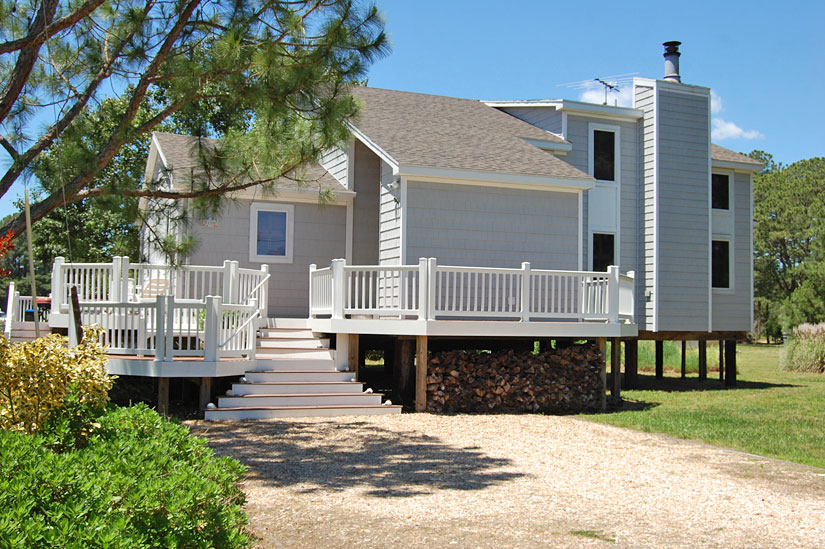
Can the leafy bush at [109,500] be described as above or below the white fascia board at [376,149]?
below

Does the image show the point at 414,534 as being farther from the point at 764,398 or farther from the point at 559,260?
the point at 764,398

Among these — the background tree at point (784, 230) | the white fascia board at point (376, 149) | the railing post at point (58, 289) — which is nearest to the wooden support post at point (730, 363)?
the white fascia board at point (376, 149)

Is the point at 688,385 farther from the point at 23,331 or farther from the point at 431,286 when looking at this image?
the point at 23,331

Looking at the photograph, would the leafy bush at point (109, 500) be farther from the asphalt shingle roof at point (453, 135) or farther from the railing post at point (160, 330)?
the asphalt shingle roof at point (453, 135)

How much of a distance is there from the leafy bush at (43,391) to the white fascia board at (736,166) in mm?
16812

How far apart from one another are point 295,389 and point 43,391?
6172 mm

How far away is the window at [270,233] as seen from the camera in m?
15.6

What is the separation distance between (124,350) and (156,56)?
193 inches

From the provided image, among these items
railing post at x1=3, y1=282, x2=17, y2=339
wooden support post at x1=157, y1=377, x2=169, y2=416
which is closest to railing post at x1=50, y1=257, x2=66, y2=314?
railing post at x1=3, y1=282, x2=17, y2=339

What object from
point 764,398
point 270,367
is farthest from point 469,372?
point 764,398

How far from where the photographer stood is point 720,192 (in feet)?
65.0

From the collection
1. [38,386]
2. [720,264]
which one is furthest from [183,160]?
[720,264]

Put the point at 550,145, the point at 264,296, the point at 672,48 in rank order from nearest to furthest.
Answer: the point at 264,296
the point at 550,145
the point at 672,48

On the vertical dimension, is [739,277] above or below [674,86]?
below
